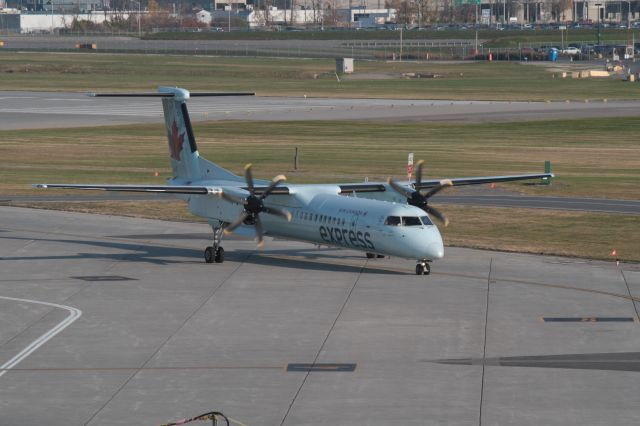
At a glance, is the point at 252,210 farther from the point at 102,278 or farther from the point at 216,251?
the point at 102,278

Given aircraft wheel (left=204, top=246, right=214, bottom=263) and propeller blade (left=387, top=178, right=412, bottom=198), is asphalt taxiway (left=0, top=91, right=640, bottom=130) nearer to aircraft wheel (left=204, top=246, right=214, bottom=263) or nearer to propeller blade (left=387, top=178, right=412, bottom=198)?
aircraft wheel (left=204, top=246, right=214, bottom=263)

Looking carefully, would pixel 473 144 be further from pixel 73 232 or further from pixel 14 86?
pixel 14 86


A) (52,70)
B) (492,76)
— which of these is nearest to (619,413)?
(492,76)

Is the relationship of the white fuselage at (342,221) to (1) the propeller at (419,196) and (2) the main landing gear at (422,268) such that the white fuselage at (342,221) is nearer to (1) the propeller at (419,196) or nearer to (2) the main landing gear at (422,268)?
(1) the propeller at (419,196)

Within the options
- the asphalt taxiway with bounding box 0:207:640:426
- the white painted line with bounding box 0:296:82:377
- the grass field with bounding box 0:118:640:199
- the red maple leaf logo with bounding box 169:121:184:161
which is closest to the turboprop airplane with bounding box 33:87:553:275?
the red maple leaf logo with bounding box 169:121:184:161

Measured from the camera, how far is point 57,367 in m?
31.9

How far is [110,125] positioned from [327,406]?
8251 cm

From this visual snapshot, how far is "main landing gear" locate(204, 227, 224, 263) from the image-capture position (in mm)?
46656

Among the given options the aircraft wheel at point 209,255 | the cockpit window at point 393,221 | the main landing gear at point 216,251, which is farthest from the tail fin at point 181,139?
the cockpit window at point 393,221

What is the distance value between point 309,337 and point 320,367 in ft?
11.2

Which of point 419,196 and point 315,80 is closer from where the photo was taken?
point 419,196

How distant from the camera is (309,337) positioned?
34906mm

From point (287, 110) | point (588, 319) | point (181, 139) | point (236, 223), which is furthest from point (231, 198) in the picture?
point (287, 110)

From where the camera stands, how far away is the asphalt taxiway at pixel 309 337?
2802cm
